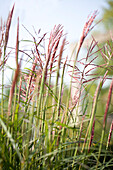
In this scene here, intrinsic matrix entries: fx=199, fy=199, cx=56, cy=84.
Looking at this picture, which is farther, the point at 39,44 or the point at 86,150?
the point at 39,44

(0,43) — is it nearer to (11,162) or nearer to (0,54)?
(0,54)

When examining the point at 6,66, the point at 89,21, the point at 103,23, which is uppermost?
the point at 103,23

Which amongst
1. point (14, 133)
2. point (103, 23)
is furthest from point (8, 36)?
point (103, 23)

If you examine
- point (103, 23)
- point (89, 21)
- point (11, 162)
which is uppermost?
point (103, 23)

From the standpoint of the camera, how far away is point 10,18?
50 cm

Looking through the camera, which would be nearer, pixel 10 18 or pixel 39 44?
pixel 10 18

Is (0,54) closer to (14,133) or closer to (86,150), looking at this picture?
(14,133)

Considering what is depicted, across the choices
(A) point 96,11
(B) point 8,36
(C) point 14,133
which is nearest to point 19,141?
(C) point 14,133

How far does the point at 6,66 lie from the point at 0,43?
9cm

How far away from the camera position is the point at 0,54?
595mm

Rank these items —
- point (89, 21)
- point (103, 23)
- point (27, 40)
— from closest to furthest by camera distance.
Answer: point (89, 21) → point (27, 40) → point (103, 23)

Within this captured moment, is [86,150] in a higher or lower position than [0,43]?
lower

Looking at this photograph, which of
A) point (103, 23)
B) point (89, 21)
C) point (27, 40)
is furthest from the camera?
point (103, 23)

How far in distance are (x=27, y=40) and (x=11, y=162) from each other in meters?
0.36
